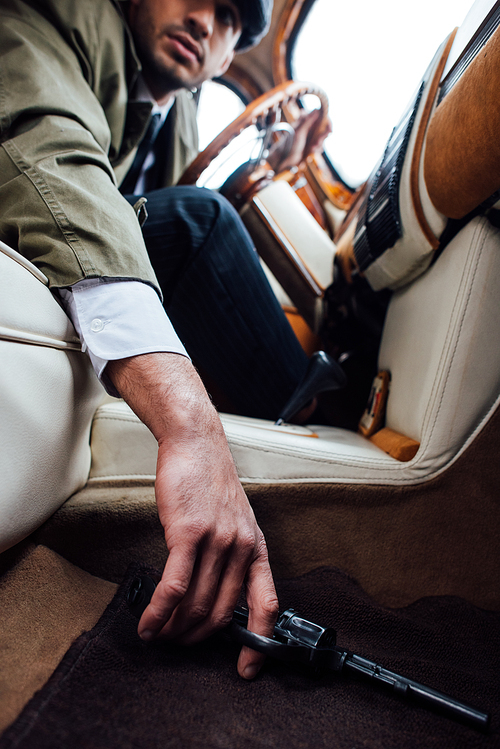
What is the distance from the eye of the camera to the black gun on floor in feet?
1.06

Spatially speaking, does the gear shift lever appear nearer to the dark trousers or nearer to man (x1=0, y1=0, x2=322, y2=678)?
the dark trousers

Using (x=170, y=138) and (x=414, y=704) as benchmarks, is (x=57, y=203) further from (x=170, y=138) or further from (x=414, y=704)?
(x=170, y=138)

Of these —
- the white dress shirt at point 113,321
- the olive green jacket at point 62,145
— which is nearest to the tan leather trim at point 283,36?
the olive green jacket at point 62,145

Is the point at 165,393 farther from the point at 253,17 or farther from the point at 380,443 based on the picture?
the point at 253,17

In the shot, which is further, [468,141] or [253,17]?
[253,17]

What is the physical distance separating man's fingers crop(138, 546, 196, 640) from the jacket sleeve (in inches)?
11.3

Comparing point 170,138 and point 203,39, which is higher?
point 203,39

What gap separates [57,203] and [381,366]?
0.57m

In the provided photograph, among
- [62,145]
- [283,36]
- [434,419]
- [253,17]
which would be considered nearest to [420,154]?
[434,419]

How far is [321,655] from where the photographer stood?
1.13 ft

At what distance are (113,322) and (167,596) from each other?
257 mm

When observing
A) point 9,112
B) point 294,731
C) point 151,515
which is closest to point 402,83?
point 9,112

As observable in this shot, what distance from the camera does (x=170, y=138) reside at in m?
1.12

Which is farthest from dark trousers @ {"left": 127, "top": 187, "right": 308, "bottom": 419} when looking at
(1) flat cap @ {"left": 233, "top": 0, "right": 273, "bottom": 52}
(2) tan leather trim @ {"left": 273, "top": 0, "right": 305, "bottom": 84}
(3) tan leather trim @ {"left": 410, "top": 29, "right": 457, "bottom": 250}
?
(2) tan leather trim @ {"left": 273, "top": 0, "right": 305, "bottom": 84}
